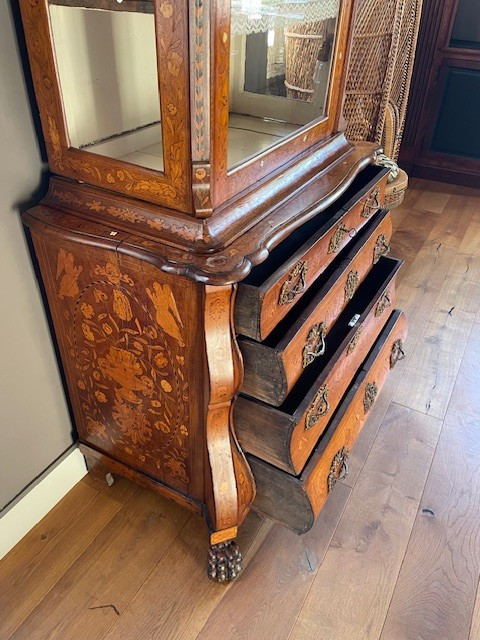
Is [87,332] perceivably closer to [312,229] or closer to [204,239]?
[204,239]

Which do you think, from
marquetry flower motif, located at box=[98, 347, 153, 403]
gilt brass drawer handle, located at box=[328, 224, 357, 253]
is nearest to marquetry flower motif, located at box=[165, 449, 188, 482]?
marquetry flower motif, located at box=[98, 347, 153, 403]

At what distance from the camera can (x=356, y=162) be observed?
1.04 meters

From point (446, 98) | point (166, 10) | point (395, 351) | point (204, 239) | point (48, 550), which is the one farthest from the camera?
point (446, 98)

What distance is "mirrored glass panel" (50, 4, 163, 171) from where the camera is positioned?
0.69 meters

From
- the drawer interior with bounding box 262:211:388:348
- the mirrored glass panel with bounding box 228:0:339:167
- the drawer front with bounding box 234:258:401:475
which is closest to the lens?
the mirrored glass panel with bounding box 228:0:339:167

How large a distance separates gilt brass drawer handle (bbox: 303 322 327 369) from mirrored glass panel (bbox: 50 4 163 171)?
359 mm

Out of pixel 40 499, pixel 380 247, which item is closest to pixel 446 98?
pixel 380 247

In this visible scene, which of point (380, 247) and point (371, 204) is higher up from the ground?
point (371, 204)

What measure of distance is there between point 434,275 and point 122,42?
155 centimetres

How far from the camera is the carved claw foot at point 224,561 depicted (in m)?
0.98

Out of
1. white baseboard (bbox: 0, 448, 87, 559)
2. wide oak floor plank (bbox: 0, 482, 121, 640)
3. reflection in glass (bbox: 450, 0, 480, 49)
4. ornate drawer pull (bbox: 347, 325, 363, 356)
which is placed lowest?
wide oak floor plank (bbox: 0, 482, 121, 640)

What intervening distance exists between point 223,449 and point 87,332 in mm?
302

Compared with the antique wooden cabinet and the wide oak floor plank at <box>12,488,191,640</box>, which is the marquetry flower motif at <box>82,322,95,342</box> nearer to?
the antique wooden cabinet

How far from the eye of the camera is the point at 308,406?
88cm
